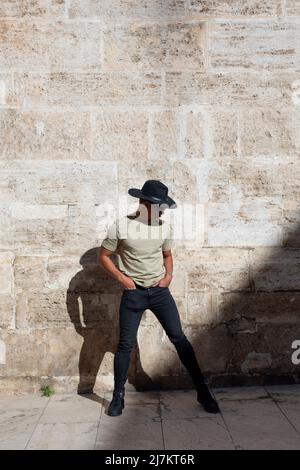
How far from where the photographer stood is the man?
3318 millimetres

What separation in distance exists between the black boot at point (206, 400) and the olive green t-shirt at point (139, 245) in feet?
2.83

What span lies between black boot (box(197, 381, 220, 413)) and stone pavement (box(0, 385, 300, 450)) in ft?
0.17

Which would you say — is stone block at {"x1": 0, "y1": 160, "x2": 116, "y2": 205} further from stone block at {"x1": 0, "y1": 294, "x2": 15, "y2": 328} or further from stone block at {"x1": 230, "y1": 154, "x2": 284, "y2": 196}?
stone block at {"x1": 230, "y1": 154, "x2": 284, "y2": 196}

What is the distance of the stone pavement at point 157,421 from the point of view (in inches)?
116

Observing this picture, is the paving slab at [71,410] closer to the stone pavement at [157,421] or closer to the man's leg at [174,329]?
the stone pavement at [157,421]

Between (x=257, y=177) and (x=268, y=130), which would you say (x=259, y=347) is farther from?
(x=268, y=130)

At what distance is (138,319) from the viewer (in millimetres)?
3393

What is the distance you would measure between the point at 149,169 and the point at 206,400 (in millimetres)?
1860

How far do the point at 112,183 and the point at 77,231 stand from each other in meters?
0.49

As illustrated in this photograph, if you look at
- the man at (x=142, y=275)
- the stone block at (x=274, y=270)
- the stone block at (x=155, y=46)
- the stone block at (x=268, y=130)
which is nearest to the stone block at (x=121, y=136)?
the stone block at (x=155, y=46)

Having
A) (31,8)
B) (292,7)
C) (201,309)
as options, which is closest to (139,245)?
(201,309)

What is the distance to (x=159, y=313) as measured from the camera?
3.39m

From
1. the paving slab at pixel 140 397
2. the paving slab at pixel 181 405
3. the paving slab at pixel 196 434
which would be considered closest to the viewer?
the paving slab at pixel 196 434

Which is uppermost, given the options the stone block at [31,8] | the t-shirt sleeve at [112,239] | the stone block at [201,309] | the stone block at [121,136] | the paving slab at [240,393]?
the stone block at [31,8]
